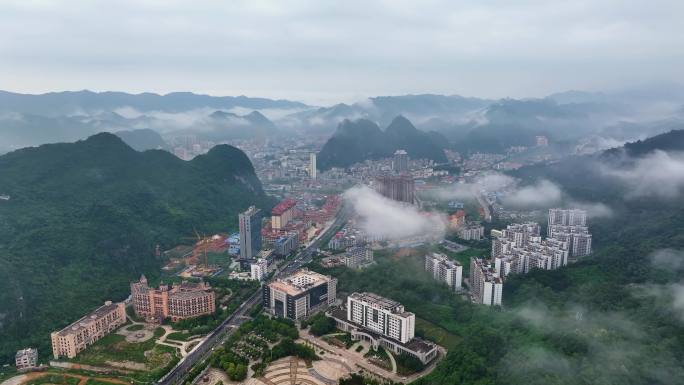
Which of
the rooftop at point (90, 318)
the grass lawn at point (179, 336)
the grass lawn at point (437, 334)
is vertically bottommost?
the grass lawn at point (179, 336)

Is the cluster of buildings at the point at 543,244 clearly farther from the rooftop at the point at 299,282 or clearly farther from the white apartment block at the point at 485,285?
the rooftop at the point at 299,282

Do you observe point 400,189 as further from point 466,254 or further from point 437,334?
point 437,334

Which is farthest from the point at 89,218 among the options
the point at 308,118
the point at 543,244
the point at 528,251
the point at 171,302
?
the point at 308,118

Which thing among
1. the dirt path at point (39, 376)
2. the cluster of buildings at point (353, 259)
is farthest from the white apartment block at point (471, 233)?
the dirt path at point (39, 376)

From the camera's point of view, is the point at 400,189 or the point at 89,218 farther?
the point at 400,189

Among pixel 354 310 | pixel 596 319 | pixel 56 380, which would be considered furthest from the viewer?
pixel 354 310

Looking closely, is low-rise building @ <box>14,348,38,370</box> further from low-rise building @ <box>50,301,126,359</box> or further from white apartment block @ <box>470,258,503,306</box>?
white apartment block @ <box>470,258,503,306</box>

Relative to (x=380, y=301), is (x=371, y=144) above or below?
above
